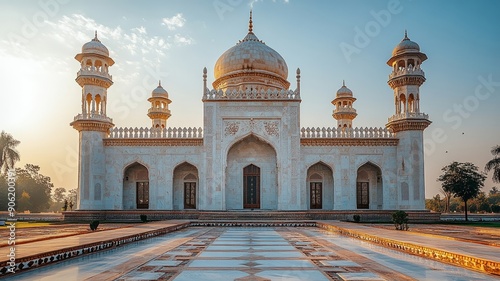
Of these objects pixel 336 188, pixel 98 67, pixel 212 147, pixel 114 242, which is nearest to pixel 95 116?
pixel 98 67

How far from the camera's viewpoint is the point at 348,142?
15172 mm

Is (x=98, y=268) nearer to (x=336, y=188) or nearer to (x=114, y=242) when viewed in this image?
(x=114, y=242)

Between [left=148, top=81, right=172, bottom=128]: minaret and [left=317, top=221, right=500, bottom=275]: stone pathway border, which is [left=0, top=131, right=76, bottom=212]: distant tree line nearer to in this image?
[left=148, top=81, right=172, bottom=128]: minaret

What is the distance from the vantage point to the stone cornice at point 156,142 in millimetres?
15172

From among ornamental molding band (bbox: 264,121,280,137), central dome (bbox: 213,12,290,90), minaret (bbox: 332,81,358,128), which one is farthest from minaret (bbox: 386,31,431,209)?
minaret (bbox: 332,81,358,128)

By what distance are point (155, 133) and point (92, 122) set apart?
81.8 inches

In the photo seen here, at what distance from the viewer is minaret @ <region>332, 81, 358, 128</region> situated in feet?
69.6

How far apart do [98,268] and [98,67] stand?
41.9ft

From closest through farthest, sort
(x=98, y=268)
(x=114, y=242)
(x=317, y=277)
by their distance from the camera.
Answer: (x=317, y=277) < (x=98, y=268) < (x=114, y=242)

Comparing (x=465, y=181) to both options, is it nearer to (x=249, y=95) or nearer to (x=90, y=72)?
(x=249, y=95)

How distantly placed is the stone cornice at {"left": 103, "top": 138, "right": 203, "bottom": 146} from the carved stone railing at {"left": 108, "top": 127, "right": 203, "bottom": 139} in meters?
0.11

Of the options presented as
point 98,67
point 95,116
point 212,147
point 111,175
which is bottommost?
point 111,175

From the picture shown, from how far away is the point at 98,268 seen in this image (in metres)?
4.17

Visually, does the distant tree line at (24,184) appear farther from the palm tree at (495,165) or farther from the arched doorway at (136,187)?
the palm tree at (495,165)
